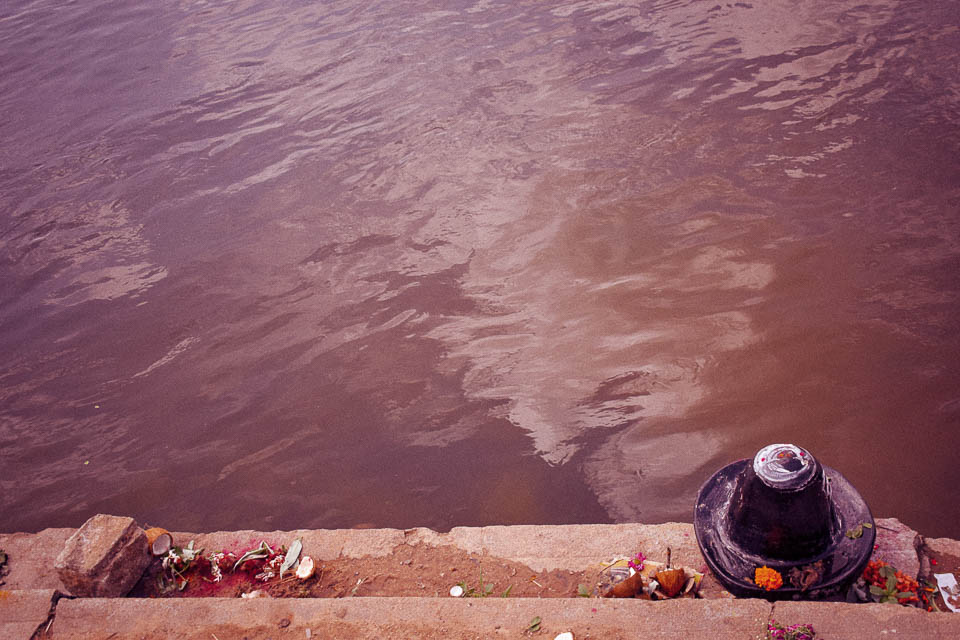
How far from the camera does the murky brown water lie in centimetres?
381

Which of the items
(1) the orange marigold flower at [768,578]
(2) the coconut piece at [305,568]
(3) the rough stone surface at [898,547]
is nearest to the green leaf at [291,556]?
(2) the coconut piece at [305,568]

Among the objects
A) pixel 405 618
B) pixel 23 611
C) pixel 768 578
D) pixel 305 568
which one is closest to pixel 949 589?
pixel 768 578

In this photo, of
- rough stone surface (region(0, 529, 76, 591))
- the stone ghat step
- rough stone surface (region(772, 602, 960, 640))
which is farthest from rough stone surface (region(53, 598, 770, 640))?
rough stone surface (region(0, 529, 76, 591))

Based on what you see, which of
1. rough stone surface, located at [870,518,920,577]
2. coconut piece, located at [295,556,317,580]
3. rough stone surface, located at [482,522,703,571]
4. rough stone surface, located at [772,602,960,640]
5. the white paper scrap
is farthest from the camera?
coconut piece, located at [295,556,317,580]

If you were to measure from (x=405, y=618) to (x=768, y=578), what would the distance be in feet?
4.36

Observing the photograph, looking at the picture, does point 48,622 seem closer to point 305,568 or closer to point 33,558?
point 33,558

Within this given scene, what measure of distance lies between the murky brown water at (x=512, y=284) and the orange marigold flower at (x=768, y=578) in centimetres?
126

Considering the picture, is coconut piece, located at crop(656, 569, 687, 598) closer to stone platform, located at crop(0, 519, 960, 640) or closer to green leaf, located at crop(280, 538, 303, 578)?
stone platform, located at crop(0, 519, 960, 640)

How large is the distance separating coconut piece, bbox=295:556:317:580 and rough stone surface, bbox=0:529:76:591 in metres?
1.28

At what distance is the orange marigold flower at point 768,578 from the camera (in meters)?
2.15

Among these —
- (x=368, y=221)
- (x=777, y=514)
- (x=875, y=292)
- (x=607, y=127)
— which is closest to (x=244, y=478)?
(x=368, y=221)

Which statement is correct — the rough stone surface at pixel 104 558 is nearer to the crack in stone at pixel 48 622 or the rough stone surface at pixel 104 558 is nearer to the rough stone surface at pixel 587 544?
the crack in stone at pixel 48 622

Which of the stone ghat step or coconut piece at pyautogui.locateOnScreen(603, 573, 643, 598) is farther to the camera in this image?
coconut piece at pyautogui.locateOnScreen(603, 573, 643, 598)

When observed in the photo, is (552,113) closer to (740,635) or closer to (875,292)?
(875,292)
